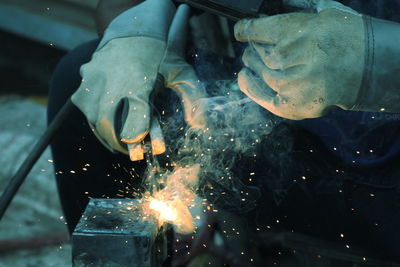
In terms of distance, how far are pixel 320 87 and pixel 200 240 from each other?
1.59 feet

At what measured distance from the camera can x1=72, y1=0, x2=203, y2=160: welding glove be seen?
1.36 metres

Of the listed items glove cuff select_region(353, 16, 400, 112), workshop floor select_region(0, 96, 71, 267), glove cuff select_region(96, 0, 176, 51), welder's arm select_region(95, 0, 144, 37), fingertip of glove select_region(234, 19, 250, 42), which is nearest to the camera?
glove cuff select_region(353, 16, 400, 112)

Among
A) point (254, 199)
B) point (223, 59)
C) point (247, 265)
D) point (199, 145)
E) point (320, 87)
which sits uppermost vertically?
point (320, 87)

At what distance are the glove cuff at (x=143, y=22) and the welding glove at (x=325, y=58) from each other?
1.32 ft

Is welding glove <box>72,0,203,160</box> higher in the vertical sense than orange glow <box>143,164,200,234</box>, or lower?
higher

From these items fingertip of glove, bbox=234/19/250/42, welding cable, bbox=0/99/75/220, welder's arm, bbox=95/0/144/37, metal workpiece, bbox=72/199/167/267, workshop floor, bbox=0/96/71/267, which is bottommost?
workshop floor, bbox=0/96/71/267

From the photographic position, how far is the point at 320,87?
3.93 ft

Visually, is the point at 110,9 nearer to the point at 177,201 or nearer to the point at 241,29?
the point at 241,29

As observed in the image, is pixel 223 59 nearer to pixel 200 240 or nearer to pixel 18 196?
pixel 200 240

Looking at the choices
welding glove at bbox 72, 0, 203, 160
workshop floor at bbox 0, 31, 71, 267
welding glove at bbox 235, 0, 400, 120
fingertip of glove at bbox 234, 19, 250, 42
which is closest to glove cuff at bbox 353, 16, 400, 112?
welding glove at bbox 235, 0, 400, 120

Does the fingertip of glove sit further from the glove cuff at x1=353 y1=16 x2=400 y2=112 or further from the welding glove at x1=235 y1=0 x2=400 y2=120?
the glove cuff at x1=353 y1=16 x2=400 y2=112

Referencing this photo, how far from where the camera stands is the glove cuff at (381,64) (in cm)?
118

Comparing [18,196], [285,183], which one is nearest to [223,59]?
[285,183]

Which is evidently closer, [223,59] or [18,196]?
[223,59]
